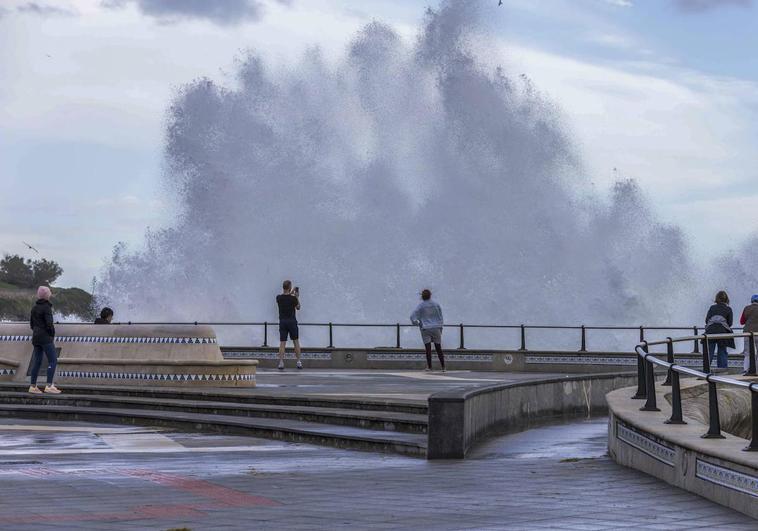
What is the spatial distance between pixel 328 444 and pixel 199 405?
163 inches

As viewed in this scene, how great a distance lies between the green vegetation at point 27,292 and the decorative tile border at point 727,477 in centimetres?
12477

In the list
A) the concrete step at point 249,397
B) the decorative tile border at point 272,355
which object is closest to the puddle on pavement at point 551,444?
the concrete step at point 249,397

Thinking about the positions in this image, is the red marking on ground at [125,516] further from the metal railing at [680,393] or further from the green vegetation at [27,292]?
the green vegetation at [27,292]

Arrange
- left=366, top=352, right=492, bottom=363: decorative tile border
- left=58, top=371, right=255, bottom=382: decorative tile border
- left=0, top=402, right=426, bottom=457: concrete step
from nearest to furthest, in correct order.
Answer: left=0, top=402, right=426, bottom=457: concrete step < left=58, top=371, right=255, bottom=382: decorative tile border < left=366, top=352, right=492, bottom=363: decorative tile border

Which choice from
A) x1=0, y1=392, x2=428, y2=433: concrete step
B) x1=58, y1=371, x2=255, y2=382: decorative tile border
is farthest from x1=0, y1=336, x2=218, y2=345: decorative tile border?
x1=0, y1=392, x2=428, y2=433: concrete step

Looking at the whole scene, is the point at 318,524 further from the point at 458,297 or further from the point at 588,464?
the point at 458,297

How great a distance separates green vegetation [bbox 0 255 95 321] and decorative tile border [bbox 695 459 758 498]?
124770mm

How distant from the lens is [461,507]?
8867 millimetres

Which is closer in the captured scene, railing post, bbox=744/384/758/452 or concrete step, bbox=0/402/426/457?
railing post, bbox=744/384/758/452

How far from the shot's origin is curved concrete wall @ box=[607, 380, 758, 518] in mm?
8375

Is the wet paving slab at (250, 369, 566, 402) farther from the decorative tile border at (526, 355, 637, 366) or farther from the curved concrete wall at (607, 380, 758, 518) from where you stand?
the curved concrete wall at (607, 380, 758, 518)

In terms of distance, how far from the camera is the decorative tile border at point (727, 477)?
26.8 ft

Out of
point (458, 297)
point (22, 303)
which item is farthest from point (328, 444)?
point (22, 303)

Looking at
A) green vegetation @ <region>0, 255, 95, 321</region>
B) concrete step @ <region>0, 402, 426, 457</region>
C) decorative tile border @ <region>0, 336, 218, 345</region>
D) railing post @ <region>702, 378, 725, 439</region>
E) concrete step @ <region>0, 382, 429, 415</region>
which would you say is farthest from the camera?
green vegetation @ <region>0, 255, 95, 321</region>
